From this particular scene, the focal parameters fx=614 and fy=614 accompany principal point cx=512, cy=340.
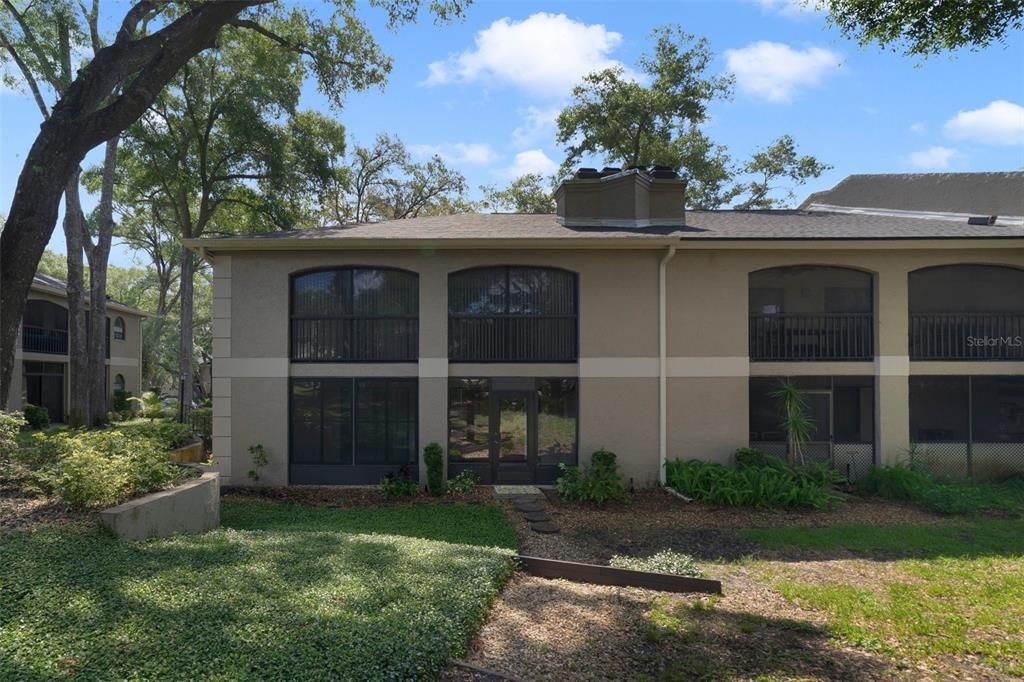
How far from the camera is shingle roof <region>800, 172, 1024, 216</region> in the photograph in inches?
806

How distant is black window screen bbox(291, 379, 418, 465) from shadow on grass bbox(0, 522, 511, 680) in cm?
569

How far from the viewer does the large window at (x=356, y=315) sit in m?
12.2

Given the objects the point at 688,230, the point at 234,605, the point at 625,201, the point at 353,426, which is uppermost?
the point at 625,201

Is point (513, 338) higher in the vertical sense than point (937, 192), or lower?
lower

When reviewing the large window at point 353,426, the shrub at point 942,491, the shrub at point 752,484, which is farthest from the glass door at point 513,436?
the shrub at point 942,491

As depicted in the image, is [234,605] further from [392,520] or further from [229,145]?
[229,145]

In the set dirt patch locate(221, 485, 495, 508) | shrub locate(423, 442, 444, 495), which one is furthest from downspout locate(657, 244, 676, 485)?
shrub locate(423, 442, 444, 495)

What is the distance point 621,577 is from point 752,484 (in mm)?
5273

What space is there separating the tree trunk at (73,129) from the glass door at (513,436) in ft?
25.8

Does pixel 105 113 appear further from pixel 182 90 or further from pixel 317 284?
pixel 182 90

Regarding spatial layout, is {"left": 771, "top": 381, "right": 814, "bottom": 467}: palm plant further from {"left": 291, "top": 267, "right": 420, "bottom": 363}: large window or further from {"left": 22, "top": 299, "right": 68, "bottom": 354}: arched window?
{"left": 22, "top": 299, "right": 68, "bottom": 354}: arched window

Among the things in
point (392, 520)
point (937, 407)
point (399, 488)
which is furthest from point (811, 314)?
point (392, 520)

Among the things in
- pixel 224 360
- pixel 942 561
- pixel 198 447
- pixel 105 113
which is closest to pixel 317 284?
pixel 224 360

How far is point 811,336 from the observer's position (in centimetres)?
1263
